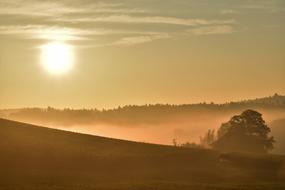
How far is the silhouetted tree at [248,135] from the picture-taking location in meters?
163

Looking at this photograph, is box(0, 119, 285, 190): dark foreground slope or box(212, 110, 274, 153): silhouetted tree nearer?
box(0, 119, 285, 190): dark foreground slope

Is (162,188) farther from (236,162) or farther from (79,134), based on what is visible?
(79,134)

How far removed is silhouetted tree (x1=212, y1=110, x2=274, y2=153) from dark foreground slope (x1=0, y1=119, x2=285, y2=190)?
3644 centimetres

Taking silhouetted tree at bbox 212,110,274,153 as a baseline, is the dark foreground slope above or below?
below

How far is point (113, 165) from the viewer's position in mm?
106125

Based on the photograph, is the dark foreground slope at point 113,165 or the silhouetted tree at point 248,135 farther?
the silhouetted tree at point 248,135

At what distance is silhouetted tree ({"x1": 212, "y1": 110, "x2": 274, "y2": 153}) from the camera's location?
162875 mm

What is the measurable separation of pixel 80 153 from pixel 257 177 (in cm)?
2488

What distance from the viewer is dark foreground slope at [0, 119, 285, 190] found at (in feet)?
294

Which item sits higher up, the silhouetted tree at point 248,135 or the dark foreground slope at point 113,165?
the silhouetted tree at point 248,135

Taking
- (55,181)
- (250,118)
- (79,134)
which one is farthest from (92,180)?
→ (250,118)

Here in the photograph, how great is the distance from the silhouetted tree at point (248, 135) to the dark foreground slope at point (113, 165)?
3644 centimetres

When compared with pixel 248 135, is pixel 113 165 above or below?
below

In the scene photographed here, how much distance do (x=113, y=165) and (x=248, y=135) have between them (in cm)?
6292
